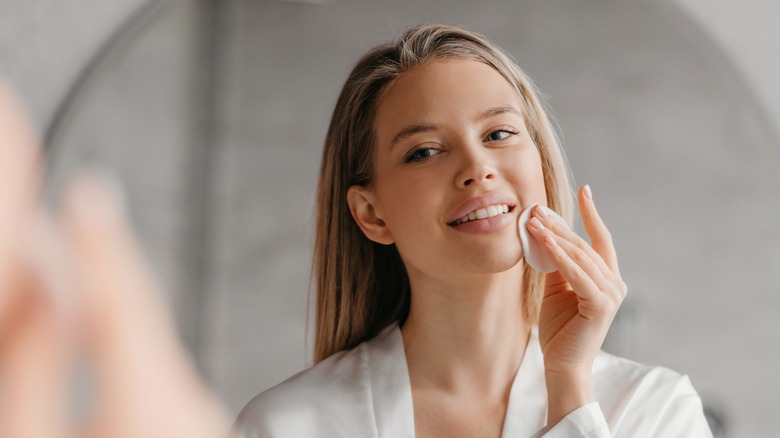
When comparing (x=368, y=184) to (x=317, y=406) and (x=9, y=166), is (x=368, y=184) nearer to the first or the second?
(x=317, y=406)

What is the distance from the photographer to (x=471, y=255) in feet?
2.15

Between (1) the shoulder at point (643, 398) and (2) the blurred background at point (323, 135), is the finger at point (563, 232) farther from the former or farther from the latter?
(2) the blurred background at point (323, 135)

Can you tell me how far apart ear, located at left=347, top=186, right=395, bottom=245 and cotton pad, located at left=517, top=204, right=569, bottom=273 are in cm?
15

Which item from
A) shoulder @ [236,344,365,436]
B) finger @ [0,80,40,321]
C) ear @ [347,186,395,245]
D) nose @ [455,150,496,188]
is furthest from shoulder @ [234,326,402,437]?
finger @ [0,80,40,321]

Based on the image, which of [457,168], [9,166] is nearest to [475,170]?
[457,168]

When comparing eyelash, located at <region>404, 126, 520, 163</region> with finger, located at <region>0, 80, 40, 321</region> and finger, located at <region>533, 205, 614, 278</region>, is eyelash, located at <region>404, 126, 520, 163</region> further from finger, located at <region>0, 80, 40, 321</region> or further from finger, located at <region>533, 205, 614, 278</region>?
finger, located at <region>0, 80, 40, 321</region>

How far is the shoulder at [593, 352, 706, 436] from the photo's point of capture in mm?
719

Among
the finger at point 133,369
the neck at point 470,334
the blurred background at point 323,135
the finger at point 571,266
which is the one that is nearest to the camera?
the finger at point 133,369

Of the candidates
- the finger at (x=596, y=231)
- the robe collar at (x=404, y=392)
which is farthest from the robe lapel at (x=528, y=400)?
the finger at (x=596, y=231)

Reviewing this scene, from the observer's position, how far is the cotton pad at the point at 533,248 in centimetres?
65

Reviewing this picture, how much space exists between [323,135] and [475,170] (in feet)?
1.15

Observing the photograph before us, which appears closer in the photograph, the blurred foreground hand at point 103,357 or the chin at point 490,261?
the blurred foreground hand at point 103,357

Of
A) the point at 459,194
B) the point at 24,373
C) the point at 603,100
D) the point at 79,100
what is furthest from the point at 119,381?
the point at 603,100

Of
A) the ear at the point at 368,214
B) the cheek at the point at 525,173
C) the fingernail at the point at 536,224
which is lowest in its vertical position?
the fingernail at the point at 536,224
